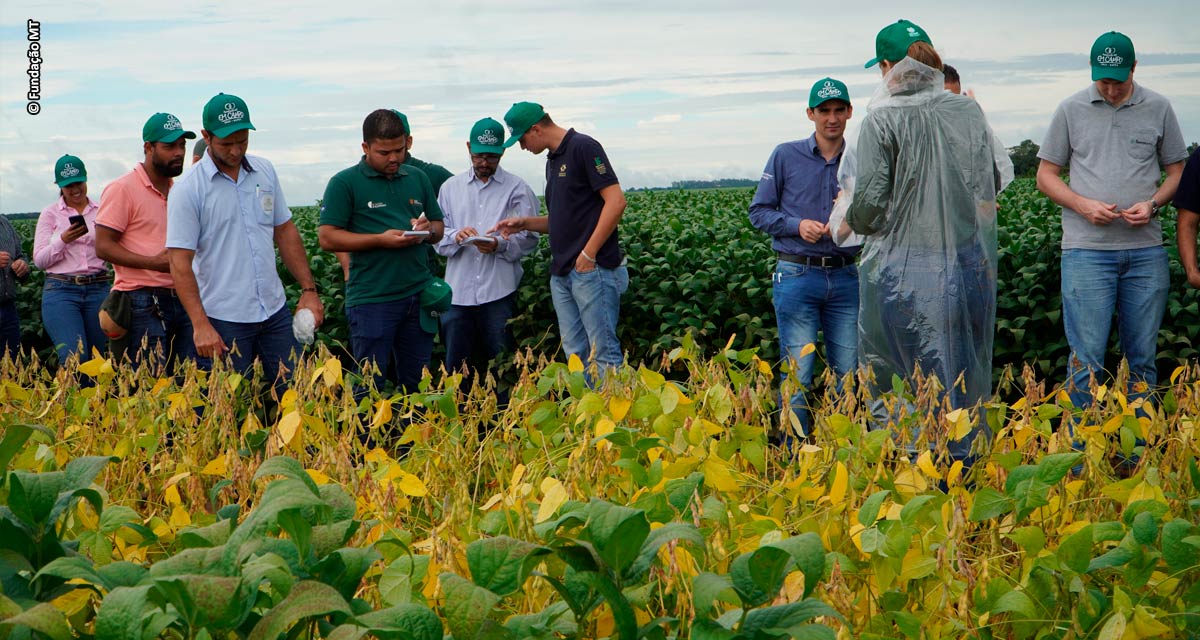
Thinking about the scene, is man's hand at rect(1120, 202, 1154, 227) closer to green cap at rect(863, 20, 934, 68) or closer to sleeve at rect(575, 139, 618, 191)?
green cap at rect(863, 20, 934, 68)

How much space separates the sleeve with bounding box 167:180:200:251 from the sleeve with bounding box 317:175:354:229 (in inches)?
30.1

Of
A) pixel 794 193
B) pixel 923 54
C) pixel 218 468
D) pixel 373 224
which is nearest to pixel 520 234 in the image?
pixel 373 224

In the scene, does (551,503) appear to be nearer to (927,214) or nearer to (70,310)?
(927,214)

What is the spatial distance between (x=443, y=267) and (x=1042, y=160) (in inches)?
170

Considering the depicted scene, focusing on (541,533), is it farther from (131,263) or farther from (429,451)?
(131,263)

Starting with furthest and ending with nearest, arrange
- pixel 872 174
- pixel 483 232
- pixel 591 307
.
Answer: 1. pixel 483 232
2. pixel 591 307
3. pixel 872 174

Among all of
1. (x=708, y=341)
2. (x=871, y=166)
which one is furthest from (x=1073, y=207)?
(x=708, y=341)

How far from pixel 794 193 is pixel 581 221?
3.81 ft

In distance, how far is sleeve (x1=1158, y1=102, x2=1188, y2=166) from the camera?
5.56 meters

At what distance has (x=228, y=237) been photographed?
530 centimetres

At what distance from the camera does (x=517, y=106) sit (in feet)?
20.6

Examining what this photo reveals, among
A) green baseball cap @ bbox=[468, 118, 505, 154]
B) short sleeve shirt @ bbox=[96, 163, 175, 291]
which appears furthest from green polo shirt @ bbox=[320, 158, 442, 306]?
green baseball cap @ bbox=[468, 118, 505, 154]

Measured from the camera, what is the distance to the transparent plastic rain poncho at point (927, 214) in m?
4.33

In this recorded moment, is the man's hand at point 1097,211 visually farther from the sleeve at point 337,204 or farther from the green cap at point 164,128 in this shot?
the green cap at point 164,128
